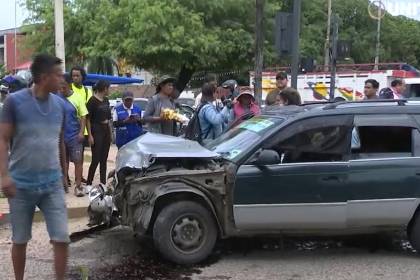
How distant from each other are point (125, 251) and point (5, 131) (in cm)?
227

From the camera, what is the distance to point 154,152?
5863 mm

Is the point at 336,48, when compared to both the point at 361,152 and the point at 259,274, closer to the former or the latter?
the point at 361,152

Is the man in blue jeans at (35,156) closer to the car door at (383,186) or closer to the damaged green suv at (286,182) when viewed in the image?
the damaged green suv at (286,182)

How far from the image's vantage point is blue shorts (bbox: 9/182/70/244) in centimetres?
439

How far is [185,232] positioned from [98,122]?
343cm

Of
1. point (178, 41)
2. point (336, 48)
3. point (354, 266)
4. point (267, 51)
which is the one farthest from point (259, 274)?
point (267, 51)

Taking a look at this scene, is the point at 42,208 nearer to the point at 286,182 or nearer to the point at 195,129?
the point at 286,182

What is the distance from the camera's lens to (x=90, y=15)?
27391mm

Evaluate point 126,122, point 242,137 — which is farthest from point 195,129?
point 242,137

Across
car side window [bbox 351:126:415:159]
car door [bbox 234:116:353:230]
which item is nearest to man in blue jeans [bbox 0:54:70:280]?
car door [bbox 234:116:353:230]

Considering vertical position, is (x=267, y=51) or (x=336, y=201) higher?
(x=267, y=51)

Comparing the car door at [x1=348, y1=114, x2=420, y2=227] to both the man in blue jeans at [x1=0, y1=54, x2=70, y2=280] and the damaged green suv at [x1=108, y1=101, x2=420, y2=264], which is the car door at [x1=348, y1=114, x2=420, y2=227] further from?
the man in blue jeans at [x1=0, y1=54, x2=70, y2=280]

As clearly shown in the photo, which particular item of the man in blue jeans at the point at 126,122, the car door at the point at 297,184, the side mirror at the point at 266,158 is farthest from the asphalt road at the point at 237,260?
the man in blue jeans at the point at 126,122

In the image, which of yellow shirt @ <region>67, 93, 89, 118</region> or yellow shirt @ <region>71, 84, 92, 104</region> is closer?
yellow shirt @ <region>67, 93, 89, 118</region>
